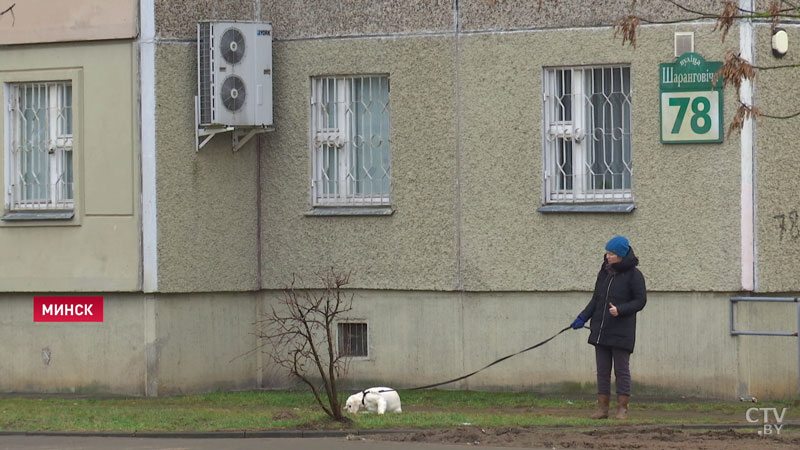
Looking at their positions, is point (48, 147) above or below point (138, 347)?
above

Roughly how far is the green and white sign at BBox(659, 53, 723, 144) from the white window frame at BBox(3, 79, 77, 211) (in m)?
6.60

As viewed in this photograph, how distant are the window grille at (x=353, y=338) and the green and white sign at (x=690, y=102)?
4.05 metres

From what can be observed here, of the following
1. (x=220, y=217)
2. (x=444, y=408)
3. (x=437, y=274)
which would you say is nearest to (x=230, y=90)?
(x=220, y=217)

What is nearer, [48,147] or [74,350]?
[74,350]

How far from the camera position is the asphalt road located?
1133 cm

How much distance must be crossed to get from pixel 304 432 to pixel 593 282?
14.1 ft

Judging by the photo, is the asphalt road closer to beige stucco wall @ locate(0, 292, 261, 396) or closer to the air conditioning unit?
beige stucco wall @ locate(0, 292, 261, 396)

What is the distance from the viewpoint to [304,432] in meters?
12.1

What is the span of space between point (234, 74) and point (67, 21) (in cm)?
200

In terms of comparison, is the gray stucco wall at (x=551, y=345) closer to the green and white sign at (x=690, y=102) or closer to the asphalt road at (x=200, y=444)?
the green and white sign at (x=690, y=102)

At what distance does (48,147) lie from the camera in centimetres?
1617

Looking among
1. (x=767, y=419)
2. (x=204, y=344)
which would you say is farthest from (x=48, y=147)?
(x=767, y=419)

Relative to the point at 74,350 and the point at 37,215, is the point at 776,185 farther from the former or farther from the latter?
the point at 37,215

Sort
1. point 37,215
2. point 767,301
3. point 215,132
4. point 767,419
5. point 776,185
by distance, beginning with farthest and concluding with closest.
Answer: point 37,215 → point 215,132 → point 776,185 → point 767,301 → point 767,419
